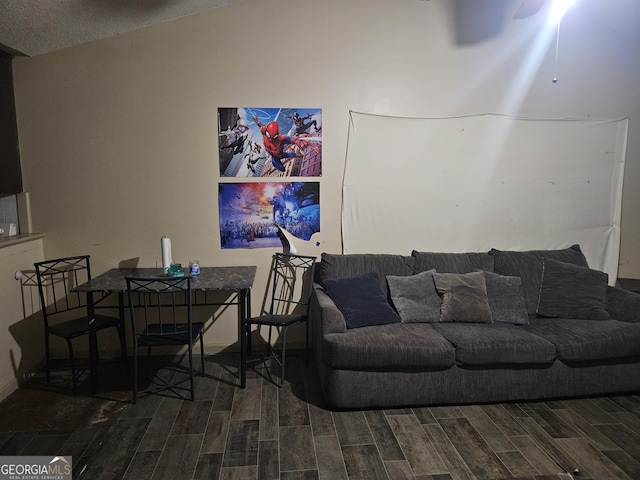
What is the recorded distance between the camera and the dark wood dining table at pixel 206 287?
9.81 ft

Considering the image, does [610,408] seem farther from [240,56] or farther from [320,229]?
[240,56]

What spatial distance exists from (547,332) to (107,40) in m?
3.86

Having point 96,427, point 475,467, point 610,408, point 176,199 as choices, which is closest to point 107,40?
point 176,199

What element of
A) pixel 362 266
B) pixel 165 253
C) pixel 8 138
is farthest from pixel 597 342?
pixel 8 138

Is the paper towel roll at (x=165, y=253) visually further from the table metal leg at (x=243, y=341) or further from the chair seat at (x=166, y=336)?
the table metal leg at (x=243, y=341)

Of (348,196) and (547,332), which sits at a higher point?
(348,196)

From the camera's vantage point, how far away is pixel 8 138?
3.30m

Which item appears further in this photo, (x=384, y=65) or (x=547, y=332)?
(x=384, y=65)

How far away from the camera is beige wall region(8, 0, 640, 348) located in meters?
3.45

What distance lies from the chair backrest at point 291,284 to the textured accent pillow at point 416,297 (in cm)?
74

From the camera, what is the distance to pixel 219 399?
296 cm

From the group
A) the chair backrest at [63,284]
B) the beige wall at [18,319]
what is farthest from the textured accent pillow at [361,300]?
the beige wall at [18,319]

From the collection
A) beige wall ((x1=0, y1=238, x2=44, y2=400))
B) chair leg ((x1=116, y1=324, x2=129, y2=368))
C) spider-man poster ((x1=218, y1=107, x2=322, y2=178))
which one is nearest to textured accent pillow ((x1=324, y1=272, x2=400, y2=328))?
spider-man poster ((x1=218, y1=107, x2=322, y2=178))

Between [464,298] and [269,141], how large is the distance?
193 centimetres
